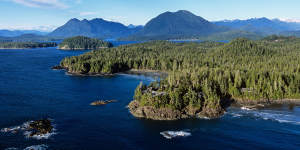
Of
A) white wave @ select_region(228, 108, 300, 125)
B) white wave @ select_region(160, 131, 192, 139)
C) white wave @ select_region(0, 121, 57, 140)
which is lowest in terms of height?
white wave @ select_region(160, 131, 192, 139)

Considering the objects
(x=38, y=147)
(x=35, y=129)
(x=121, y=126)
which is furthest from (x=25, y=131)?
(x=121, y=126)

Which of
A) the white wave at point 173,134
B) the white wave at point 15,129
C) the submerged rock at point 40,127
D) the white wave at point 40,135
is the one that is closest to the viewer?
the white wave at point 40,135

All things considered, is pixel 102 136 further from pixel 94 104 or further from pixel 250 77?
pixel 250 77

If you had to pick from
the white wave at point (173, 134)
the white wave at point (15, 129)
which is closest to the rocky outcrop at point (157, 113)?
the white wave at point (173, 134)

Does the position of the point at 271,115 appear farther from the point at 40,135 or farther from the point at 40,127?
the point at 40,127

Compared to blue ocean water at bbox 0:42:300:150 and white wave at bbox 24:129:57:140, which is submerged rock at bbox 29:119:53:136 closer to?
white wave at bbox 24:129:57:140

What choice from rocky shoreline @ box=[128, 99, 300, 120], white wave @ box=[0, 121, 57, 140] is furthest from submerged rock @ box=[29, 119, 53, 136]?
rocky shoreline @ box=[128, 99, 300, 120]

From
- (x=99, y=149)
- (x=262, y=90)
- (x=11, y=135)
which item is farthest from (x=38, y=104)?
(x=262, y=90)

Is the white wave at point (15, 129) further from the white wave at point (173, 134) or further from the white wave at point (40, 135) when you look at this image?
the white wave at point (173, 134)
